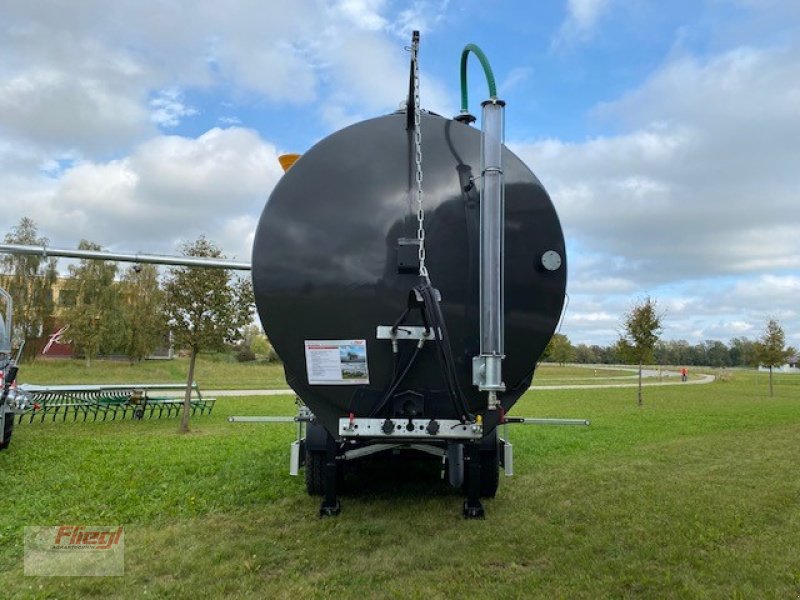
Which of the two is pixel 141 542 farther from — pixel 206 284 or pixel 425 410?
pixel 206 284

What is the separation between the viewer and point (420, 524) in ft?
17.5

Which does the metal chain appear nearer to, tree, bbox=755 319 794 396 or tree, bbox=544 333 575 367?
tree, bbox=544 333 575 367

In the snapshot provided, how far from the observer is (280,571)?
167 inches

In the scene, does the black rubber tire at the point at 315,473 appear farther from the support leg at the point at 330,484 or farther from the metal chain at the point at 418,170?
the metal chain at the point at 418,170

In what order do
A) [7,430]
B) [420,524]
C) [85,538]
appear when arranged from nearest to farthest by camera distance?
[85,538]
[420,524]
[7,430]

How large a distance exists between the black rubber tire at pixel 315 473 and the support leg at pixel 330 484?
0.36 meters

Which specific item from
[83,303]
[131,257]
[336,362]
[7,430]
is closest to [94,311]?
[83,303]

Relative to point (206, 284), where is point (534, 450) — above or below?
below

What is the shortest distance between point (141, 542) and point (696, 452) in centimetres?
796

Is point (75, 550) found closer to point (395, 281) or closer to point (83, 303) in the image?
point (395, 281)

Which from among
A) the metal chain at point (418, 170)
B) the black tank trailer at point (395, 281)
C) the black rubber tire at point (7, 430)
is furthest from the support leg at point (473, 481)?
the black rubber tire at point (7, 430)

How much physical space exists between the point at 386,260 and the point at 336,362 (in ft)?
2.45

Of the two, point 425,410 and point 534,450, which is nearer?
point 425,410

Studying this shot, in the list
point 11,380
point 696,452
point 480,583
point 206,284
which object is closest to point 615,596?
point 480,583
